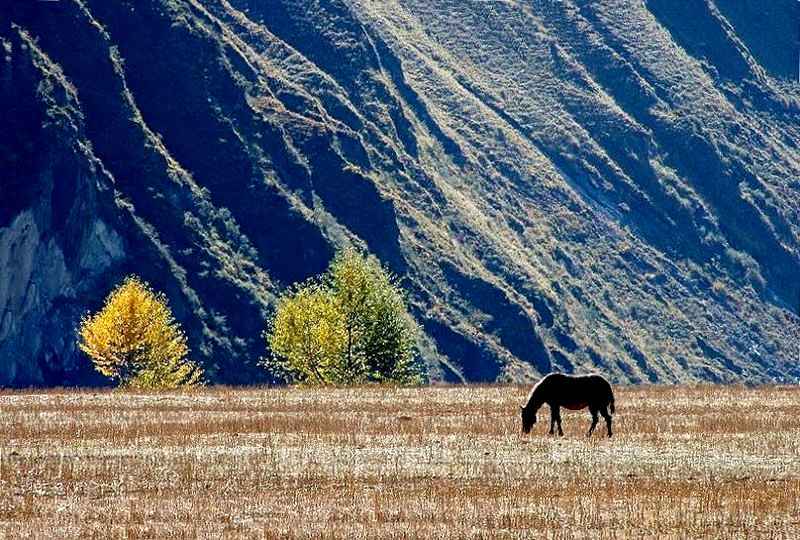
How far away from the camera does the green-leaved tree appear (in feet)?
376

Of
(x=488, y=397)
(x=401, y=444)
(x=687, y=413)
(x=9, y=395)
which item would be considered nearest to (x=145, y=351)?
(x=9, y=395)

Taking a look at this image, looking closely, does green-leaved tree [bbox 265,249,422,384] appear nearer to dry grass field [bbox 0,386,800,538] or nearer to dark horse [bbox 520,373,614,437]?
dry grass field [bbox 0,386,800,538]

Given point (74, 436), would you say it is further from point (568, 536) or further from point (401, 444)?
point (568, 536)

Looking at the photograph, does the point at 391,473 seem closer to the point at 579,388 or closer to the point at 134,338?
the point at 579,388

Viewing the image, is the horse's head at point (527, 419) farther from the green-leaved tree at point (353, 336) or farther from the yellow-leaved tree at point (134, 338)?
the yellow-leaved tree at point (134, 338)

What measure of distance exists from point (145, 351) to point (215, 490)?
300ft

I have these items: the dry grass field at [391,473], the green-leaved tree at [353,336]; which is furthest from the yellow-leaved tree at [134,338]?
the dry grass field at [391,473]

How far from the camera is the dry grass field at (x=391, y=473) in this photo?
32.5 m

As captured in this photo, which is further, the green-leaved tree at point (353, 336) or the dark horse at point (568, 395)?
the green-leaved tree at point (353, 336)

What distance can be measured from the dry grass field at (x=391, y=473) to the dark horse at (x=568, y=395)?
0.87 m

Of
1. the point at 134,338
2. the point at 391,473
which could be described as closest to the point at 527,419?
the point at 391,473

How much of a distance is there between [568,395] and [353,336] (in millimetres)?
64920

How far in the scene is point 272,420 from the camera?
55969 millimetres

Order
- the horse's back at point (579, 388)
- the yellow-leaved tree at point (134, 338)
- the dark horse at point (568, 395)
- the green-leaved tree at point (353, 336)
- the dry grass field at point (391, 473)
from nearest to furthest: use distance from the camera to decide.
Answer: the dry grass field at point (391, 473) → the dark horse at point (568, 395) → the horse's back at point (579, 388) → the green-leaved tree at point (353, 336) → the yellow-leaved tree at point (134, 338)
